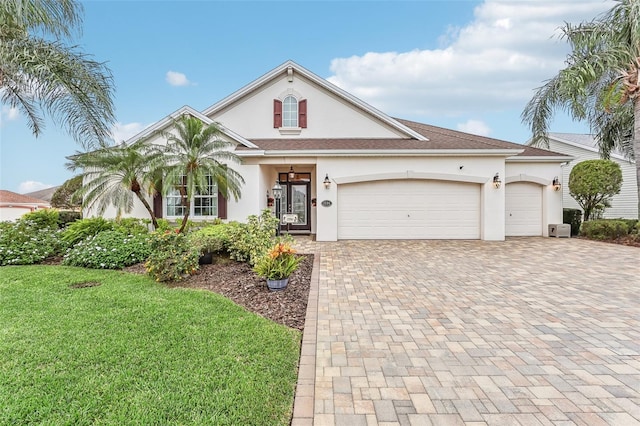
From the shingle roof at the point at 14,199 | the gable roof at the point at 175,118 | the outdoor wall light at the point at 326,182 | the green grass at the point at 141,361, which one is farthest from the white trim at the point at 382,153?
the shingle roof at the point at 14,199

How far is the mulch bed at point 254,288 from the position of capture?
16.8ft

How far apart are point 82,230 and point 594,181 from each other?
772 inches

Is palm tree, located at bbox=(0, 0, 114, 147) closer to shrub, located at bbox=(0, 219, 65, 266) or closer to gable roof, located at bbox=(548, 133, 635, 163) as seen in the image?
shrub, located at bbox=(0, 219, 65, 266)

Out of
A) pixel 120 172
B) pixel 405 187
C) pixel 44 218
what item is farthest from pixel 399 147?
pixel 44 218

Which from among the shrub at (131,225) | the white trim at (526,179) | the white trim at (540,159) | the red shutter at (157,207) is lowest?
the shrub at (131,225)

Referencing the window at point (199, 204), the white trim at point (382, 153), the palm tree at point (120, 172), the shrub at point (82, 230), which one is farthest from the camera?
the window at point (199, 204)

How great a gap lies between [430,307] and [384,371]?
2.26 m

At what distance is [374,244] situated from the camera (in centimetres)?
1174

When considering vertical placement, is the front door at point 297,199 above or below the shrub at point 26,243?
above

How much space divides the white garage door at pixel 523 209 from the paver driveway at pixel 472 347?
6.24 m

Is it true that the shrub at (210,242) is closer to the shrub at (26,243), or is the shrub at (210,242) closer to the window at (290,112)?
the shrub at (26,243)

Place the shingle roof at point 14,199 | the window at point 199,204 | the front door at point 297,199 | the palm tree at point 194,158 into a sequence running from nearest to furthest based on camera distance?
1. the palm tree at point 194,158
2. the window at point 199,204
3. the front door at point 297,199
4. the shingle roof at point 14,199

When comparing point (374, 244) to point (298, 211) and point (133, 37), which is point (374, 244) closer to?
point (298, 211)

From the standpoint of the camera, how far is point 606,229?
41.3 ft
